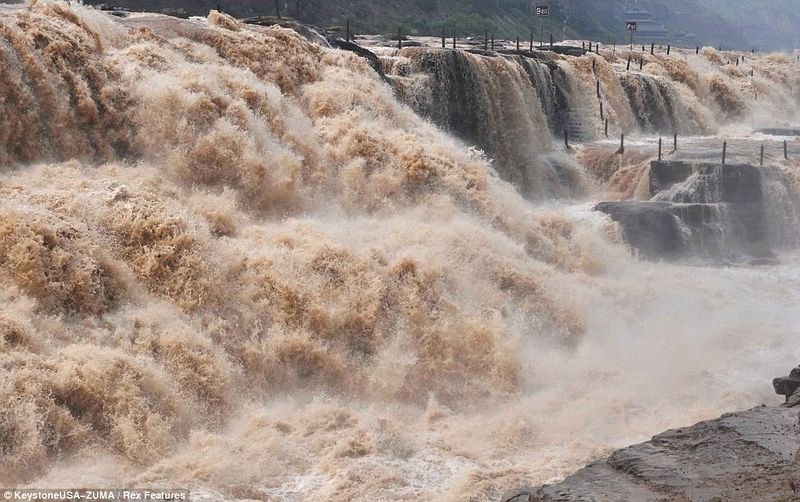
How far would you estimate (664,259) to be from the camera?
14641 mm

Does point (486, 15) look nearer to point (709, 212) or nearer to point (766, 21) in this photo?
point (709, 212)

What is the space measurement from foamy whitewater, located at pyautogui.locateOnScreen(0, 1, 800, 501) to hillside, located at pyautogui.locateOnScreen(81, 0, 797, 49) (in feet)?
28.8

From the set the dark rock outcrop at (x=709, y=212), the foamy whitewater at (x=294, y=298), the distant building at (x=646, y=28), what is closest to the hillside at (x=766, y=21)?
the distant building at (x=646, y=28)

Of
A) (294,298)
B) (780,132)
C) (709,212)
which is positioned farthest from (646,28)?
(294,298)

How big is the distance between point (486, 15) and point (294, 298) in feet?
207

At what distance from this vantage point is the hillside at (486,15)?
147ft

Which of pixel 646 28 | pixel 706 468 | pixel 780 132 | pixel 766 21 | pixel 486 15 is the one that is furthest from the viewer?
pixel 766 21

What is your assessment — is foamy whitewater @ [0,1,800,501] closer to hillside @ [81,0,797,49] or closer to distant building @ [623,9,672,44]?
hillside @ [81,0,797,49]

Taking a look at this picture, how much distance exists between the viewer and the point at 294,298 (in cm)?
905

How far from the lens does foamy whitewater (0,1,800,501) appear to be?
23.0ft

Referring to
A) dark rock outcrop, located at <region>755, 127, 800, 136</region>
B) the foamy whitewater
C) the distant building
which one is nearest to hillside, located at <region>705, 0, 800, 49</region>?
the distant building

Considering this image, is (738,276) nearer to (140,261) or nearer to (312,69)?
(312,69)

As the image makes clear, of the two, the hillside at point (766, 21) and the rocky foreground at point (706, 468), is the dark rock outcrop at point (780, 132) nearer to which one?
the rocky foreground at point (706, 468)

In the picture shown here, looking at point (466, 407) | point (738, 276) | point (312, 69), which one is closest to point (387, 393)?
point (466, 407)
